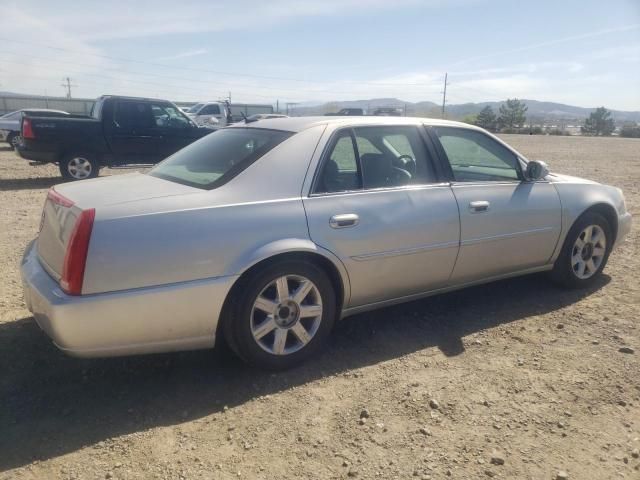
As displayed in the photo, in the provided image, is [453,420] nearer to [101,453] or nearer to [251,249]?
[251,249]

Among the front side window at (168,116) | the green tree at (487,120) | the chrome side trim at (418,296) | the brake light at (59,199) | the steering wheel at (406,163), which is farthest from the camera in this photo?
the green tree at (487,120)

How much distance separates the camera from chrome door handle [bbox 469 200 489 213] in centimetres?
375

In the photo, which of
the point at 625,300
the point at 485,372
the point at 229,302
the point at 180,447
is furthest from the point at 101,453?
the point at 625,300

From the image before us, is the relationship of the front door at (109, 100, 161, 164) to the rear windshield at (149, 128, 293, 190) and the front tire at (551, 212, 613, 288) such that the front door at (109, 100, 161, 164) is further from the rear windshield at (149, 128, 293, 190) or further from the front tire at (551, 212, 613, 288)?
the front tire at (551, 212, 613, 288)

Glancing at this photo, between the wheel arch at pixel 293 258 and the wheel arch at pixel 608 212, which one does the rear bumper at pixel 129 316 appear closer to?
the wheel arch at pixel 293 258

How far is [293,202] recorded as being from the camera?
306 centimetres

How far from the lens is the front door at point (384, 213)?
319 cm

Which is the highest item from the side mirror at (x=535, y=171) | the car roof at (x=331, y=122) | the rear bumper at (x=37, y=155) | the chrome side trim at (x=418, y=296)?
the car roof at (x=331, y=122)

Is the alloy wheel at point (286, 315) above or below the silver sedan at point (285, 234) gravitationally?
below

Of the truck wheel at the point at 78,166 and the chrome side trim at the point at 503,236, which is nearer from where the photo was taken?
the chrome side trim at the point at 503,236

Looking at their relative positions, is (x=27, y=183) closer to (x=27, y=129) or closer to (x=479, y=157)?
(x=27, y=129)

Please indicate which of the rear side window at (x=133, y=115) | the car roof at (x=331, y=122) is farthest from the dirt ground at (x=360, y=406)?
the rear side window at (x=133, y=115)

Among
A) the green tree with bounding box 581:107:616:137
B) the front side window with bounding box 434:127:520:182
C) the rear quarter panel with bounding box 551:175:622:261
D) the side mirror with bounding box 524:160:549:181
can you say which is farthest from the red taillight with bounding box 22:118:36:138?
the green tree with bounding box 581:107:616:137

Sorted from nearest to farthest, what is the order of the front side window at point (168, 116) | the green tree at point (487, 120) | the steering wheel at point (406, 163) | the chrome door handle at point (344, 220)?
1. the chrome door handle at point (344, 220)
2. the steering wheel at point (406, 163)
3. the front side window at point (168, 116)
4. the green tree at point (487, 120)
